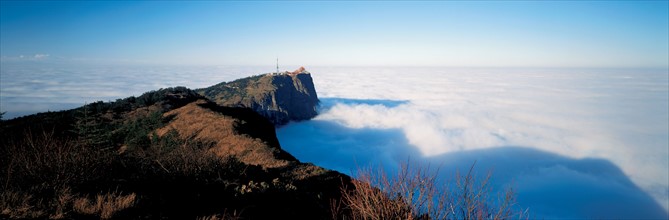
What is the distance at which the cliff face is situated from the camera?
82312 mm

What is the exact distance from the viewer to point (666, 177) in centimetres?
6531

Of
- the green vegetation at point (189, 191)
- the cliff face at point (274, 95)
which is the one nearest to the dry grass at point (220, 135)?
the green vegetation at point (189, 191)

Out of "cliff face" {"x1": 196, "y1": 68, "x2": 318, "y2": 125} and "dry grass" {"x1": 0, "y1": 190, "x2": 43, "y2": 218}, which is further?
"cliff face" {"x1": 196, "y1": 68, "x2": 318, "y2": 125}

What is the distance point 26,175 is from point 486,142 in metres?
93.8

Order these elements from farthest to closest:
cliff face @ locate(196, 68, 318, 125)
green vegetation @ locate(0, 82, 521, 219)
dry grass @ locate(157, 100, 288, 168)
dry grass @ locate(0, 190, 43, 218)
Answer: cliff face @ locate(196, 68, 318, 125) → dry grass @ locate(157, 100, 288, 168) → green vegetation @ locate(0, 82, 521, 219) → dry grass @ locate(0, 190, 43, 218)

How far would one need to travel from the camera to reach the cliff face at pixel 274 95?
270ft

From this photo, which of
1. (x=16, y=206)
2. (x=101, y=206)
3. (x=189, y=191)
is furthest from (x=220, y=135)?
(x=16, y=206)

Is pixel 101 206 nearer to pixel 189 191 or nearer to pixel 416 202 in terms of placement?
pixel 189 191

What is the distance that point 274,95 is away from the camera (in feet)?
286

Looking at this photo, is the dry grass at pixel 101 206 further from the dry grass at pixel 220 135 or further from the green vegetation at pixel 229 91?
the green vegetation at pixel 229 91

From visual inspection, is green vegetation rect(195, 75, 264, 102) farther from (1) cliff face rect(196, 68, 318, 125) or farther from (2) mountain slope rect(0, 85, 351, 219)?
(2) mountain slope rect(0, 85, 351, 219)

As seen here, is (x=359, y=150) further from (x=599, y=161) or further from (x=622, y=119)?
(x=622, y=119)

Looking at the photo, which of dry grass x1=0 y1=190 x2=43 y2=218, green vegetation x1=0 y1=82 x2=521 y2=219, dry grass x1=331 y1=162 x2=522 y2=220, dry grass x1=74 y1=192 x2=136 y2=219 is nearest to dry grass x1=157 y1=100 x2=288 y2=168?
green vegetation x1=0 y1=82 x2=521 y2=219

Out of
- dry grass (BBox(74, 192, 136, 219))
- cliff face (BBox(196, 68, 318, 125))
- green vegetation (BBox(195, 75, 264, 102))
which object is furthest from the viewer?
green vegetation (BBox(195, 75, 264, 102))
